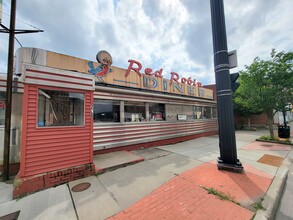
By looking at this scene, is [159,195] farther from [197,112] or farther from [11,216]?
[197,112]

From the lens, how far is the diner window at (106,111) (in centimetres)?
589

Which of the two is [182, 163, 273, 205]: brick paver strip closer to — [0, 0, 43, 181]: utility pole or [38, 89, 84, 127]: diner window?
[38, 89, 84, 127]: diner window

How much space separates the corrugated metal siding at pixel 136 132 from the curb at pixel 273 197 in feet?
16.5

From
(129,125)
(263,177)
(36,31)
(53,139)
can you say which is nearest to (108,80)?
(129,125)

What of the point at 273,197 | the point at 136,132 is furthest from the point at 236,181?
the point at 136,132

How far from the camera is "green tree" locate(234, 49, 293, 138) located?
8039 millimetres

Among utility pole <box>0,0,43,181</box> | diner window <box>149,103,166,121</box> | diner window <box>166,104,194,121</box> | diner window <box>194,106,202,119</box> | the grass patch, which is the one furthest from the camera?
diner window <box>194,106,202,119</box>

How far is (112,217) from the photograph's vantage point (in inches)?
95.1

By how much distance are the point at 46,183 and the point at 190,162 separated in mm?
4451

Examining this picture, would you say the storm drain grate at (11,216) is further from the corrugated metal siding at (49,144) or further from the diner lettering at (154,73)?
the diner lettering at (154,73)

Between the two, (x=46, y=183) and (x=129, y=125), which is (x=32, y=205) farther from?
(x=129, y=125)

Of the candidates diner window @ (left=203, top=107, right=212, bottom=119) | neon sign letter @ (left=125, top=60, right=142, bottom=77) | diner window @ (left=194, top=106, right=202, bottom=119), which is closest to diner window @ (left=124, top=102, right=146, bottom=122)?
neon sign letter @ (left=125, top=60, right=142, bottom=77)

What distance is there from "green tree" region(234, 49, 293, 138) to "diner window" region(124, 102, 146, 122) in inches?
286

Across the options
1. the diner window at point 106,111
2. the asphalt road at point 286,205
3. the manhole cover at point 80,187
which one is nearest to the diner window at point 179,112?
the diner window at point 106,111
